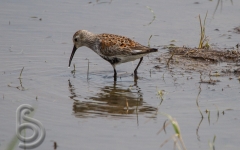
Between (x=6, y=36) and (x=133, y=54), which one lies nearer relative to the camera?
(x=133, y=54)

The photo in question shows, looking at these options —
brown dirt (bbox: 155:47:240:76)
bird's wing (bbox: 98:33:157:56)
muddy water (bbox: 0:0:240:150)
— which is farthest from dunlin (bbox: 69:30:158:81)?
brown dirt (bbox: 155:47:240:76)

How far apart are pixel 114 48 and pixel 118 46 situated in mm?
81

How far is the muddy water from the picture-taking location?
25.4 feet

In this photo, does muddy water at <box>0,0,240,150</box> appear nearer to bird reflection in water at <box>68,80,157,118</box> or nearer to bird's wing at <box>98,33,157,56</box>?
bird reflection in water at <box>68,80,157,118</box>

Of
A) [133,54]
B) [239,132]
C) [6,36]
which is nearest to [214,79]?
[133,54]

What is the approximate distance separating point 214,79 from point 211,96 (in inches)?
35.5

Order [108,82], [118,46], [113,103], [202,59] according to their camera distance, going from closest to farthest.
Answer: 1. [113,103]
2. [108,82]
3. [118,46]
4. [202,59]

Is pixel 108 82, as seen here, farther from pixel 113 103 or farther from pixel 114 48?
→ pixel 113 103

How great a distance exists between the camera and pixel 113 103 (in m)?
9.05

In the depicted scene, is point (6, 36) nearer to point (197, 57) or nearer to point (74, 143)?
point (197, 57)

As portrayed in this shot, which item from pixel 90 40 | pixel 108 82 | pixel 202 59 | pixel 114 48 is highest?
pixel 90 40

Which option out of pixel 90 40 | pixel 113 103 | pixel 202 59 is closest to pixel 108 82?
pixel 113 103

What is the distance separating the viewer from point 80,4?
44.5 ft

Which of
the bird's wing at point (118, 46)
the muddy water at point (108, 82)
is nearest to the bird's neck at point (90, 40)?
the bird's wing at point (118, 46)
